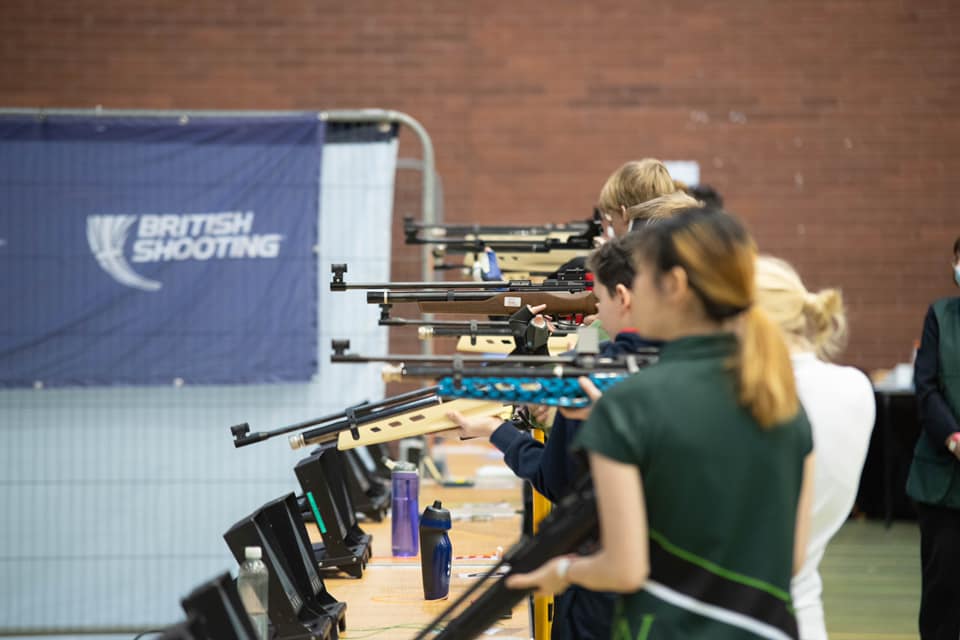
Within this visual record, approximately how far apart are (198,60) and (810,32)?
4.70 meters

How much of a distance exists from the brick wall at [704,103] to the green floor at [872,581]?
1.60 metres

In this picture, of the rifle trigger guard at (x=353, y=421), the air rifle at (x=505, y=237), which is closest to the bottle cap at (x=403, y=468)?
the rifle trigger guard at (x=353, y=421)

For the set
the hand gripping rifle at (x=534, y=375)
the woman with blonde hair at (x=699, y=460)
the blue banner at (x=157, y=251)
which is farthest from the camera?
the blue banner at (x=157, y=251)

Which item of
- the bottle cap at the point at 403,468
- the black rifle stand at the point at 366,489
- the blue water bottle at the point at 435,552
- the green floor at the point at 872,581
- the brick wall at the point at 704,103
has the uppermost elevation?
the brick wall at the point at 704,103

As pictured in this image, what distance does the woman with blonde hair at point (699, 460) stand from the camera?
5.10 ft

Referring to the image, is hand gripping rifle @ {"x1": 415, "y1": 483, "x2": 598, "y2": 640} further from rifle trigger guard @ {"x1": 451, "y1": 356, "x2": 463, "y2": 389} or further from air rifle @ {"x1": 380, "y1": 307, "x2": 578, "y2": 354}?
air rifle @ {"x1": 380, "y1": 307, "x2": 578, "y2": 354}

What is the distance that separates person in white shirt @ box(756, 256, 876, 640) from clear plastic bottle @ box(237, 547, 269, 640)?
1.13 metres

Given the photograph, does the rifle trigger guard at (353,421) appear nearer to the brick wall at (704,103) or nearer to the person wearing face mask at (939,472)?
the person wearing face mask at (939,472)

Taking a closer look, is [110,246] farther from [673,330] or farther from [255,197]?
[673,330]

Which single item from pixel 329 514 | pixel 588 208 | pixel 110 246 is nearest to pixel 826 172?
pixel 588 208

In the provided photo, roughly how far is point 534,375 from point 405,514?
5.77 ft

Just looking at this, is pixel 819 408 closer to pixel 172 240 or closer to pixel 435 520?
pixel 435 520

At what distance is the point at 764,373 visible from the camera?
161cm

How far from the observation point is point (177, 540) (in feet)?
18.1
